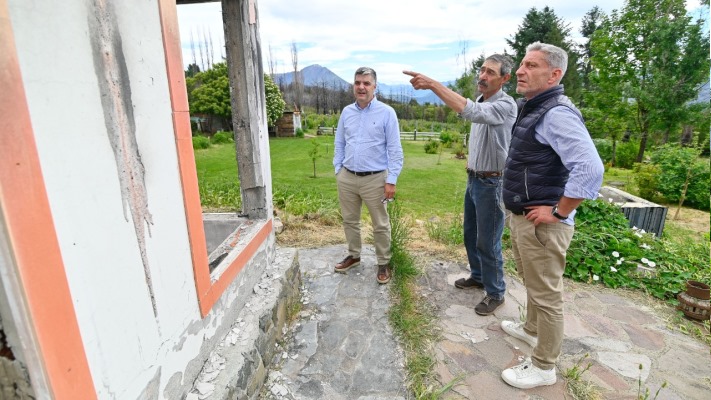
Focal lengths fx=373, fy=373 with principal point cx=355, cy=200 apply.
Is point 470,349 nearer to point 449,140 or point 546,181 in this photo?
point 546,181

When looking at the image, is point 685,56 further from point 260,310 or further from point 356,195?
point 260,310

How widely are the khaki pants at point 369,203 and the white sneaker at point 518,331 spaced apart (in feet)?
3.95

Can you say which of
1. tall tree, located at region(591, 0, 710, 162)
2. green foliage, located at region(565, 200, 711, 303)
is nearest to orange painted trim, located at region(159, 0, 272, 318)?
green foliage, located at region(565, 200, 711, 303)

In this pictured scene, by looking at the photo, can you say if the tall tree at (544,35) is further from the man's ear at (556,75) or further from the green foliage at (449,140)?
the man's ear at (556,75)

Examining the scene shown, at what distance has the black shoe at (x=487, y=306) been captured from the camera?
10.4 ft

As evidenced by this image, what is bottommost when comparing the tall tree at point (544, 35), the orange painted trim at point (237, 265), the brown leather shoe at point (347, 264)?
the brown leather shoe at point (347, 264)

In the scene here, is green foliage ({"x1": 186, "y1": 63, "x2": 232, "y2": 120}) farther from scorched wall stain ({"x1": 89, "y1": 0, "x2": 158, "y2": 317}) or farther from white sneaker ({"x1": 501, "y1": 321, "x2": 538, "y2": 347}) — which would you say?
scorched wall stain ({"x1": 89, "y1": 0, "x2": 158, "y2": 317})

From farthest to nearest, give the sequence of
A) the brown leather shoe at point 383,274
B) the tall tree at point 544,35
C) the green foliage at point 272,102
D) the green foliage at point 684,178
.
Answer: the tall tree at point 544,35 < the green foliage at point 272,102 < the green foliage at point 684,178 < the brown leather shoe at point 383,274

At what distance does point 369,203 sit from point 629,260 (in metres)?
2.98

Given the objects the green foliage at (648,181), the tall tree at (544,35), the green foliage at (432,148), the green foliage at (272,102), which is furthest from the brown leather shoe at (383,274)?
the tall tree at (544,35)

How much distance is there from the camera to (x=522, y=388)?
2.37 meters

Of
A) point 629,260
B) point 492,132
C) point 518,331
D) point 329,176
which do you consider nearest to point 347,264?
point 518,331

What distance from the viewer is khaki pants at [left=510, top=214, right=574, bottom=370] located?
7.03ft

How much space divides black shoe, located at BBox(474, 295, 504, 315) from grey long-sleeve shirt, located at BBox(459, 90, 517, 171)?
116cm
